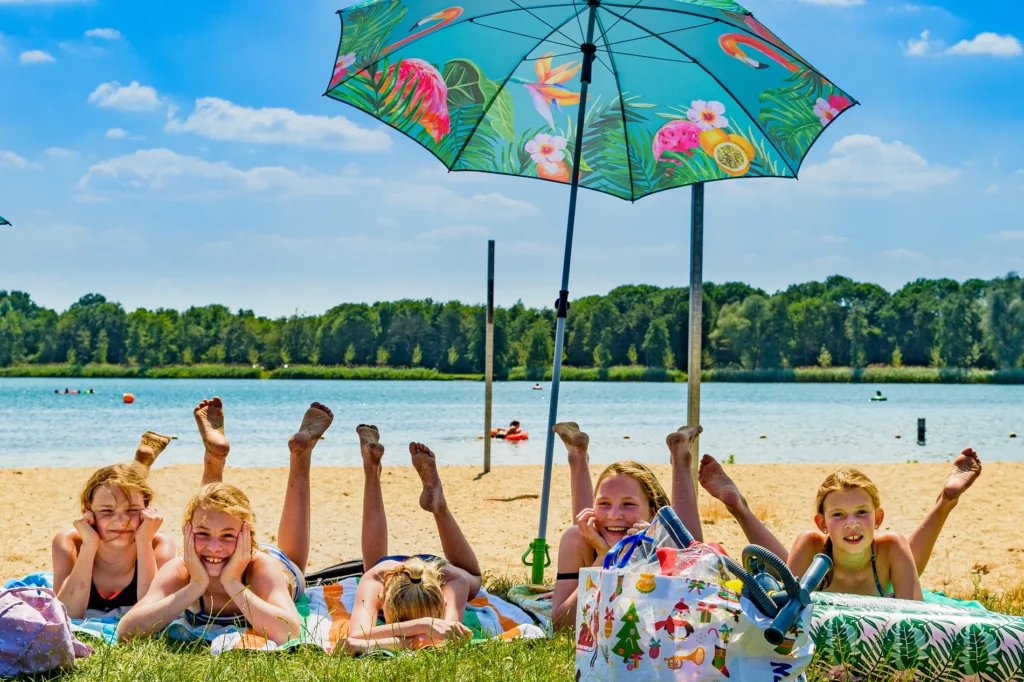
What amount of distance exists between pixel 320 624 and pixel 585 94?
288 cm

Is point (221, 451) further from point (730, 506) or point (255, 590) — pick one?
point (730, 506)

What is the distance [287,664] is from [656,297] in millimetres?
69021

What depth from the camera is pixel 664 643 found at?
2.17 meters

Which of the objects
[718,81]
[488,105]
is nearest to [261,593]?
[488,105]

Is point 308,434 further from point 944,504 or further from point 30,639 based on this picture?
point 944,504

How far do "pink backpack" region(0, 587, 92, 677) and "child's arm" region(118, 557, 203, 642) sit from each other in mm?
362

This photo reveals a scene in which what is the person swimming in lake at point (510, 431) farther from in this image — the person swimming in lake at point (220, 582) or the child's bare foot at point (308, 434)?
the person swimming in lake at point (220, 582)

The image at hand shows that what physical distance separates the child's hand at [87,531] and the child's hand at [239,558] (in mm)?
618

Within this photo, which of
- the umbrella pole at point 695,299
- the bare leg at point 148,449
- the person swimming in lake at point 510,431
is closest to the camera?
the bare leg at point 148,449

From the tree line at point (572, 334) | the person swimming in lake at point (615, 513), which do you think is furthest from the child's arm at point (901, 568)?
the tree line at point (572, 334)

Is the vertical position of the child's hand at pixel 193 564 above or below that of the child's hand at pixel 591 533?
below

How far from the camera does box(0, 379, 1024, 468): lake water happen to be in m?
17.2

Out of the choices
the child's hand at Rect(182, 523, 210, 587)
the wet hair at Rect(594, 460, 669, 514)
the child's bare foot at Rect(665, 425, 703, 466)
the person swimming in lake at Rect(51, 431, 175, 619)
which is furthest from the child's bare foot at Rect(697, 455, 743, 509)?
the person swimming in lake at Rect(51, 431, 175, 619)

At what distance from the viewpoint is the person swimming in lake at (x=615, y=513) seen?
12.0 feet
